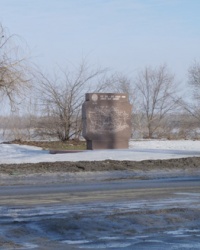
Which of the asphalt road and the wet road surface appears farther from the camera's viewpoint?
the asphalt road

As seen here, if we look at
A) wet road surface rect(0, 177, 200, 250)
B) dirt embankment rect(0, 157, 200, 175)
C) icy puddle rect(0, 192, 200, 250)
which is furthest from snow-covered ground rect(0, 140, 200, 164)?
icy puddle rect(0, 192, 200, 250)

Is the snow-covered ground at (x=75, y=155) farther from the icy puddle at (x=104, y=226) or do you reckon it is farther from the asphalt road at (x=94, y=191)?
the icy puddle at (x=104, y=226)

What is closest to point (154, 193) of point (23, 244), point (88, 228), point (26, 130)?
point (88, 228)

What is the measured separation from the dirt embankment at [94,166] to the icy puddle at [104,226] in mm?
8375

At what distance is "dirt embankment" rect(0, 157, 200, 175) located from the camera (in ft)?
Result: 68.5

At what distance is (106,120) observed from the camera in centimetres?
3116

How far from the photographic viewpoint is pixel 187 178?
64.0 feet

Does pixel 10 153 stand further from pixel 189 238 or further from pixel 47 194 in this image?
pixel 189 238

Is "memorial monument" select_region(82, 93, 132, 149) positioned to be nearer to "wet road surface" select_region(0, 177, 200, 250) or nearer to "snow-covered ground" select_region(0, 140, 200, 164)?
"snow-covered ground" select_region(0, 140, 200, 164)

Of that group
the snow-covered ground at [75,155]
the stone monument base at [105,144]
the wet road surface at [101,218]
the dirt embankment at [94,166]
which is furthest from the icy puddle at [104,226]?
the stone monument base at [105,144]

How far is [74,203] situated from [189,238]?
4.15 metres

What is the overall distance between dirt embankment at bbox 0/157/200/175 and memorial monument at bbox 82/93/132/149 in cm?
796

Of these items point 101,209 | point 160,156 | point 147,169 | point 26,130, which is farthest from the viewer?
point 26,130

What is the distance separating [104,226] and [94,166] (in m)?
11.8
